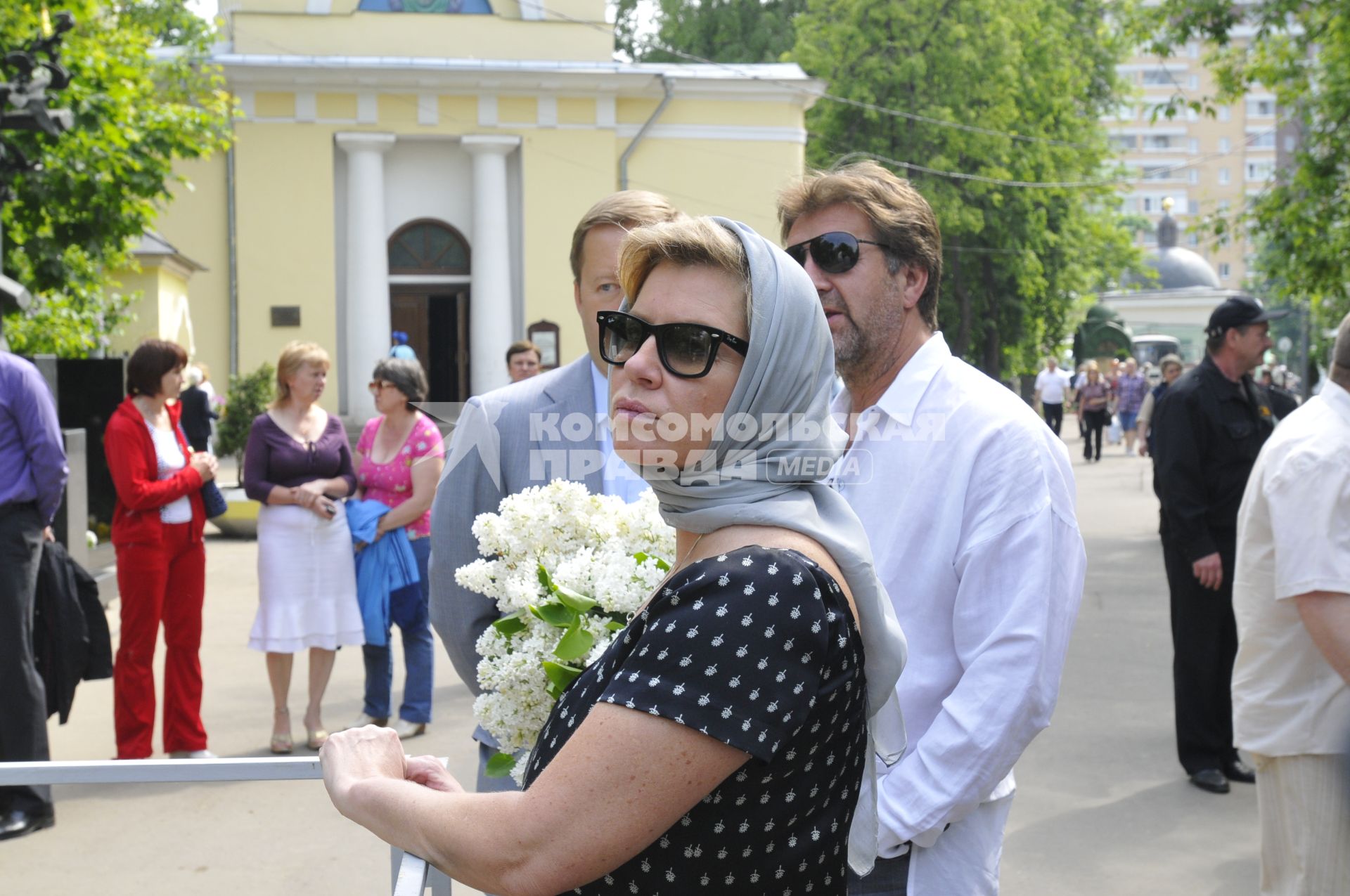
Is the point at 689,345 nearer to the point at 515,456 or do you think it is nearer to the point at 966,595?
the point at 966,595

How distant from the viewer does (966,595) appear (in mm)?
2572

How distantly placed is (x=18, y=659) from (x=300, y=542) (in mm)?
1881

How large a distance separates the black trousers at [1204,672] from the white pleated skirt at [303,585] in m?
4.25

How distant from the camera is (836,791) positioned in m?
1.72

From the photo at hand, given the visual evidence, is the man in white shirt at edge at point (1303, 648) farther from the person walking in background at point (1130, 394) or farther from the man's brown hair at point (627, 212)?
the person walking in background at point (1130, 394)

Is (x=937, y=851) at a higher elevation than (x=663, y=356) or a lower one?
lower

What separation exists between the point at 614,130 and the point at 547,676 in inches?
1137

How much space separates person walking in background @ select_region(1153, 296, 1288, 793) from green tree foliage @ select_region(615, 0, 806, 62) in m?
36.7

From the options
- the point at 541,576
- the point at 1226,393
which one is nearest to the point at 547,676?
the point at 541,576

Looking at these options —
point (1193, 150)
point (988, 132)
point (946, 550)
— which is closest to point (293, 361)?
point (946, 550)

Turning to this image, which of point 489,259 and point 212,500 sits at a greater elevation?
point 489,259

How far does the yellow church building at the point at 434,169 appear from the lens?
28719 mm

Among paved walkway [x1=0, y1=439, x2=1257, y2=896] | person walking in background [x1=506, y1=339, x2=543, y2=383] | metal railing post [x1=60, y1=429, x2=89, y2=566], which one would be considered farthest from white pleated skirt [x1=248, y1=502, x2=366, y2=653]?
metal railing post [x1=60, y1=429, x2=89, y2=566]

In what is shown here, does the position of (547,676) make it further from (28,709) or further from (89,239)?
(89,239)
